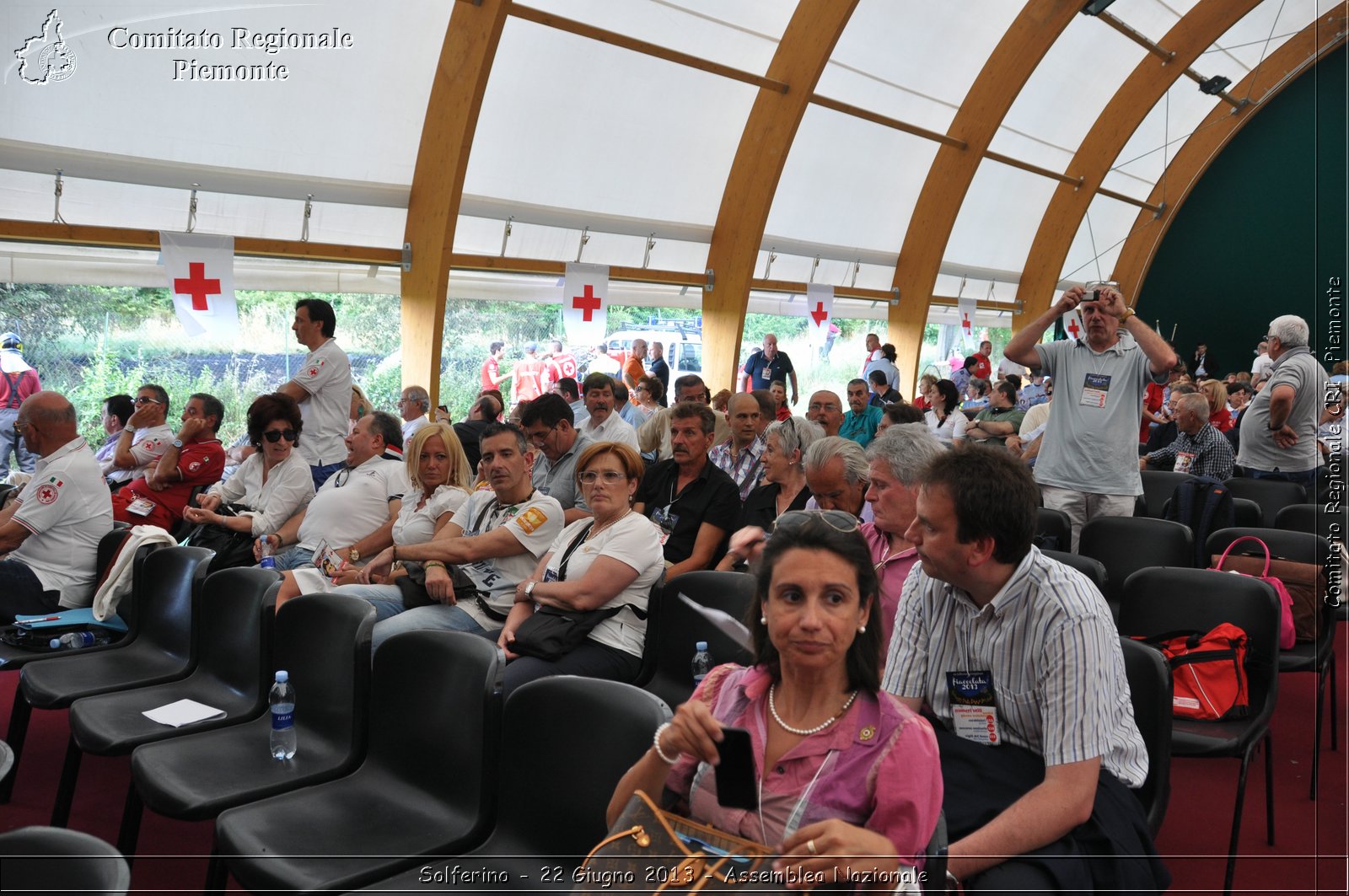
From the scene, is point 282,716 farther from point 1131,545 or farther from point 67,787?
point 1131,545

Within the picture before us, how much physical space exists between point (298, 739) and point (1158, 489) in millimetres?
4520

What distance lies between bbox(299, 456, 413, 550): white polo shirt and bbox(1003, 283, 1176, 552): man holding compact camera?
2770mm

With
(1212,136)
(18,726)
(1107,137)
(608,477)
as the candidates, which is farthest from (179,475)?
(1212,136)

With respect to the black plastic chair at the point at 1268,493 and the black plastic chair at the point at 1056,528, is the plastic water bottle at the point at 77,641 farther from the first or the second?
the black plastic chair at the point at 1268,493

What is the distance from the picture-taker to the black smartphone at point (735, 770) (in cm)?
134

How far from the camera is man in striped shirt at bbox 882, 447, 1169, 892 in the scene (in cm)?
162

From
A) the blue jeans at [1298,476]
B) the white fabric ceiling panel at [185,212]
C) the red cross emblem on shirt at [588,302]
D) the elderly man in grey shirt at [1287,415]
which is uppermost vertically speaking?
the white fabric ceiling panel at [185,212]

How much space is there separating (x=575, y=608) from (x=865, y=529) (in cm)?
96

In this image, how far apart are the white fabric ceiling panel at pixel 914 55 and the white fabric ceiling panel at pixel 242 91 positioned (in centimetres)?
516

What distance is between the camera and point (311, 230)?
27.4ft

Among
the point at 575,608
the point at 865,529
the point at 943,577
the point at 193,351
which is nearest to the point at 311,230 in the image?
the point at 193,351

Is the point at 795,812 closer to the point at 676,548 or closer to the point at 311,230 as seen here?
the point at 676,548

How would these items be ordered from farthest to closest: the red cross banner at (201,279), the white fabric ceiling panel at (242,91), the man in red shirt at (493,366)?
the man in red shirt at (493,366)
the red cross banner at (201,279)
the white fabric ceiling panel at (242,91)

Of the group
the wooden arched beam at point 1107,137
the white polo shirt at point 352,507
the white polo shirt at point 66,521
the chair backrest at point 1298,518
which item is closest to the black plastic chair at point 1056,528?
the chair backrest at point 1298,518
